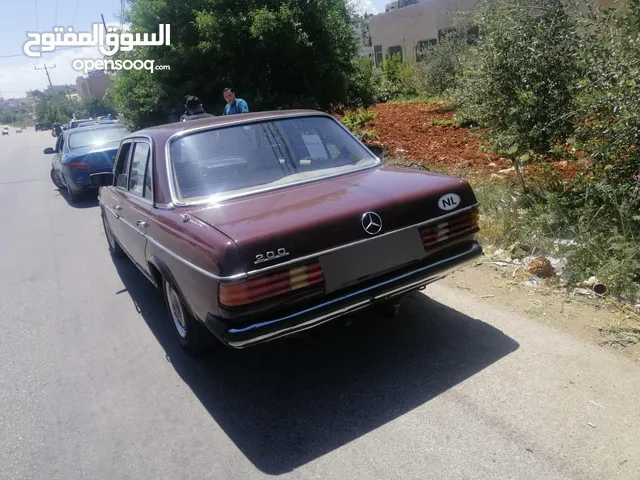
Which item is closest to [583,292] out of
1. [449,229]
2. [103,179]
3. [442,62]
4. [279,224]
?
[449,229]

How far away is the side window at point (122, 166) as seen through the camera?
4.96 meters

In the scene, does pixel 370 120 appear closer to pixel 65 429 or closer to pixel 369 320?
pixel 369 320

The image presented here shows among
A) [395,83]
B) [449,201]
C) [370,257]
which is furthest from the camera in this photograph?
[395,83]

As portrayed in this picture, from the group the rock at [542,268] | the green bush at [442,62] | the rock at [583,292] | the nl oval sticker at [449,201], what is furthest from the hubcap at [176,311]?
the green bush at [442,62]

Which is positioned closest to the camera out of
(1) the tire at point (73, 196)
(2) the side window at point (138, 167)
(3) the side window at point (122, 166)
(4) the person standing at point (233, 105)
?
(2) the side window at point (138, 167)

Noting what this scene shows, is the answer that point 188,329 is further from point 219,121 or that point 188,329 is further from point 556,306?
point 556,306

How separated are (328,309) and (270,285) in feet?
1.26

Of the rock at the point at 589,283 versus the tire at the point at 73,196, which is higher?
the tire at the point at 73,196

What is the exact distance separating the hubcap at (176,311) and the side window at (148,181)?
2.32ft

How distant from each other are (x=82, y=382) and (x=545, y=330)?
11.0 feet

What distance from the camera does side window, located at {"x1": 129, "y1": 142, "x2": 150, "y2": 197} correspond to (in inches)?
168

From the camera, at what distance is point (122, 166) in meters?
5.22

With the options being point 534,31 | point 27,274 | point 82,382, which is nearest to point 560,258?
point 534,31

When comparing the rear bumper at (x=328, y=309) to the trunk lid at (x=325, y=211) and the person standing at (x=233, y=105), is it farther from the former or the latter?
the person standing at (x=233, y=105)
